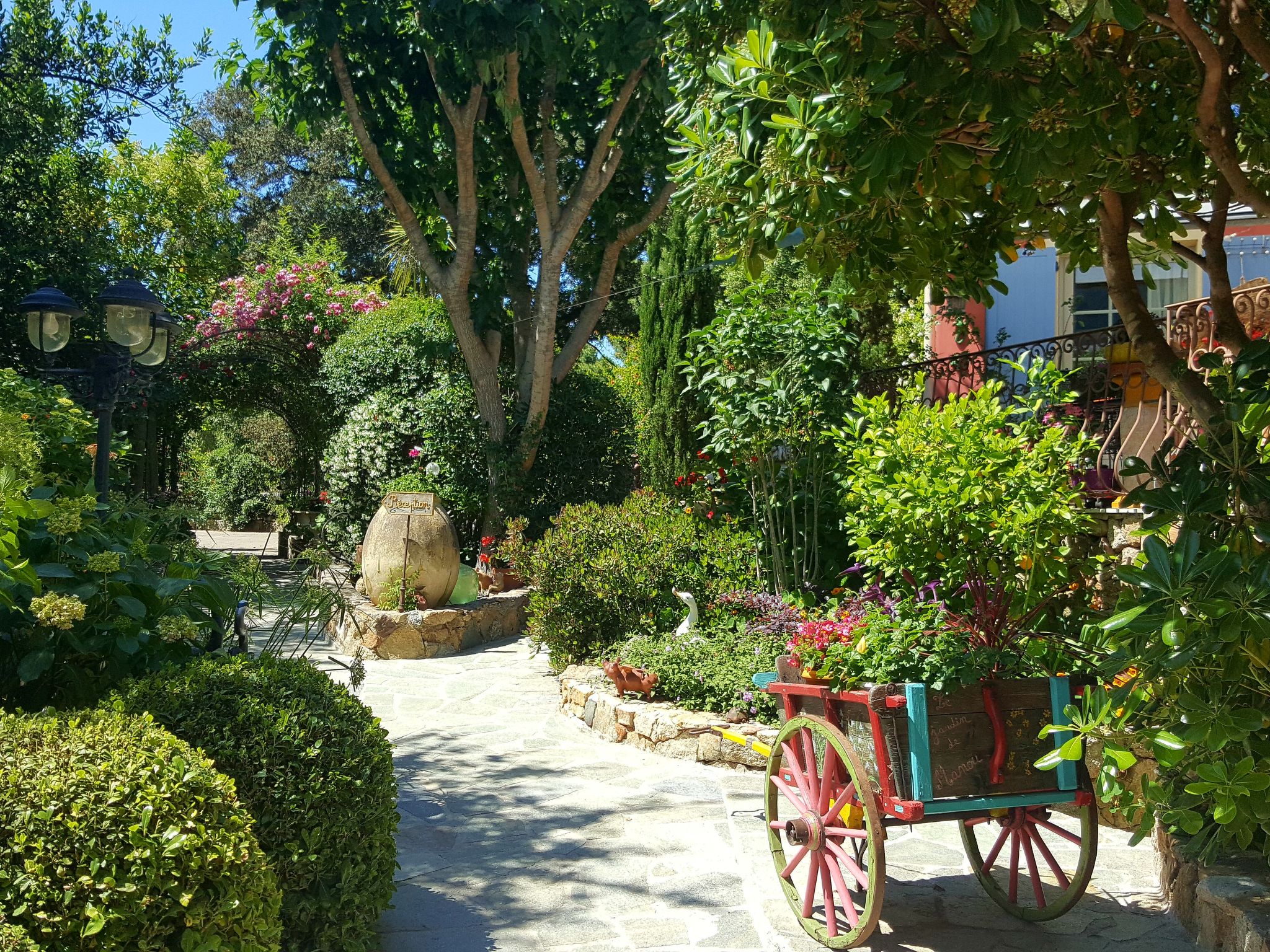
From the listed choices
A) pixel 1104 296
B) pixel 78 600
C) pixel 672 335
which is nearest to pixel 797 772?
pixel 78 600

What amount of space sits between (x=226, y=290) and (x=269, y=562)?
15.6 ft

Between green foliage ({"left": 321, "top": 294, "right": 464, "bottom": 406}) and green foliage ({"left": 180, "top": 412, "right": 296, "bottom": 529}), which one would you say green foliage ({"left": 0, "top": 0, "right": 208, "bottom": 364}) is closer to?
green foliage ({"left": 321, "top": 294, "right": 464, "bottom": 406})

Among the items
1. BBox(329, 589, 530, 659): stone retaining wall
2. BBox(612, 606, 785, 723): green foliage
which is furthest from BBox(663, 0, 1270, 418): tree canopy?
BBox(329, 589, 530, 659): stone retaining wall

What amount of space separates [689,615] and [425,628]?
351 centimetres

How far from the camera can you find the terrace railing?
6.02m

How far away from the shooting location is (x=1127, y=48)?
11.3ft

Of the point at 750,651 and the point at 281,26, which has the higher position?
the point at 281,26

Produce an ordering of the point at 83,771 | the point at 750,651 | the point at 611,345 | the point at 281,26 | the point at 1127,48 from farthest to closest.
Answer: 1. the point at 611,345
2. the point at 281,26
3. the point at 750,651
4. the point at 1127,48
5. the point at 83,771

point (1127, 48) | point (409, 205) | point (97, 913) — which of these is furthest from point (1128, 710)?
point (409, 205)

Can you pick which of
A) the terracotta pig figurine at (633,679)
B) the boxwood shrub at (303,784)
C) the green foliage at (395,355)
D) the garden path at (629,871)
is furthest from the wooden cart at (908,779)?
the green foliage at (395,355)

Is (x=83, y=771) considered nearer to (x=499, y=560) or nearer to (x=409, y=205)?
(x=499, y=560)

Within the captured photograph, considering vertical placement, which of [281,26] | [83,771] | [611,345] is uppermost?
[281,26]

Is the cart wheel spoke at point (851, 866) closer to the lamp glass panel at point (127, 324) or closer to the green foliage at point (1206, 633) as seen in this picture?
the green foliage at point (1206, 633)

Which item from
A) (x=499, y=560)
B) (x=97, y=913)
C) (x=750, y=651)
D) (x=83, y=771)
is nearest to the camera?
(x=97, y=913)
